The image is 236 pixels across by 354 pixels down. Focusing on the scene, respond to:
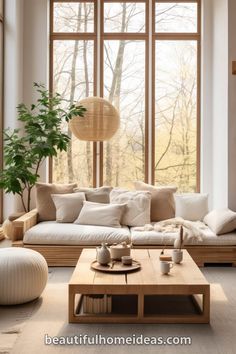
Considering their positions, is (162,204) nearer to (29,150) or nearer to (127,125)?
(127,125)

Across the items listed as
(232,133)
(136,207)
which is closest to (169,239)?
(136,207)

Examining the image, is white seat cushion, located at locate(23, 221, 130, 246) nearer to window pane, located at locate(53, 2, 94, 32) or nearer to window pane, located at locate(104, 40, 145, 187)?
window pane, located at locate(104, 40, 145, 187)

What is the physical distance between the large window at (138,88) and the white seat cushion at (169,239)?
1.79 meters

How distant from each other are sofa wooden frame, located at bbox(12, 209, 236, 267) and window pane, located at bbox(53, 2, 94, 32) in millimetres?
3282

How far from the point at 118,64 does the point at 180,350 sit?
4.93 meters

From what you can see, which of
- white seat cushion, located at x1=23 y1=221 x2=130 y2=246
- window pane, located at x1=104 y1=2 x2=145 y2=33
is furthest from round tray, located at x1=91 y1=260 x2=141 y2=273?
window pane, located at x1=104 y1=2 x2=145 y2=33

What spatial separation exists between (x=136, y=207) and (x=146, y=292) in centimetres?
249

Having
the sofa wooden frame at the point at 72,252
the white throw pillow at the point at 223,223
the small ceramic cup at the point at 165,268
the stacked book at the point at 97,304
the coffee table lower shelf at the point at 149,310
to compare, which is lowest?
the coffee table lower shelf at the point at 149,310

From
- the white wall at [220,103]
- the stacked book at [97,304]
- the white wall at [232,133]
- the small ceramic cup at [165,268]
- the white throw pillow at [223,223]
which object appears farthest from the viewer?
the white wall at [220,103]

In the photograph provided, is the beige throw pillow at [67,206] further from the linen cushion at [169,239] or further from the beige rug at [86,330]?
the beige rug at [86,330]

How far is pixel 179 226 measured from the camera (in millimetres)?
5406

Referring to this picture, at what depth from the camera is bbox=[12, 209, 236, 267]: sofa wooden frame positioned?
5.03 metres

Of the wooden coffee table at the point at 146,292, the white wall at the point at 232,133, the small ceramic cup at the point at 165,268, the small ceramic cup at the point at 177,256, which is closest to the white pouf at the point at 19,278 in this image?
the wooden coffee table at the point at 146,292

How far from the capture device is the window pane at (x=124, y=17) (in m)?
6.85
